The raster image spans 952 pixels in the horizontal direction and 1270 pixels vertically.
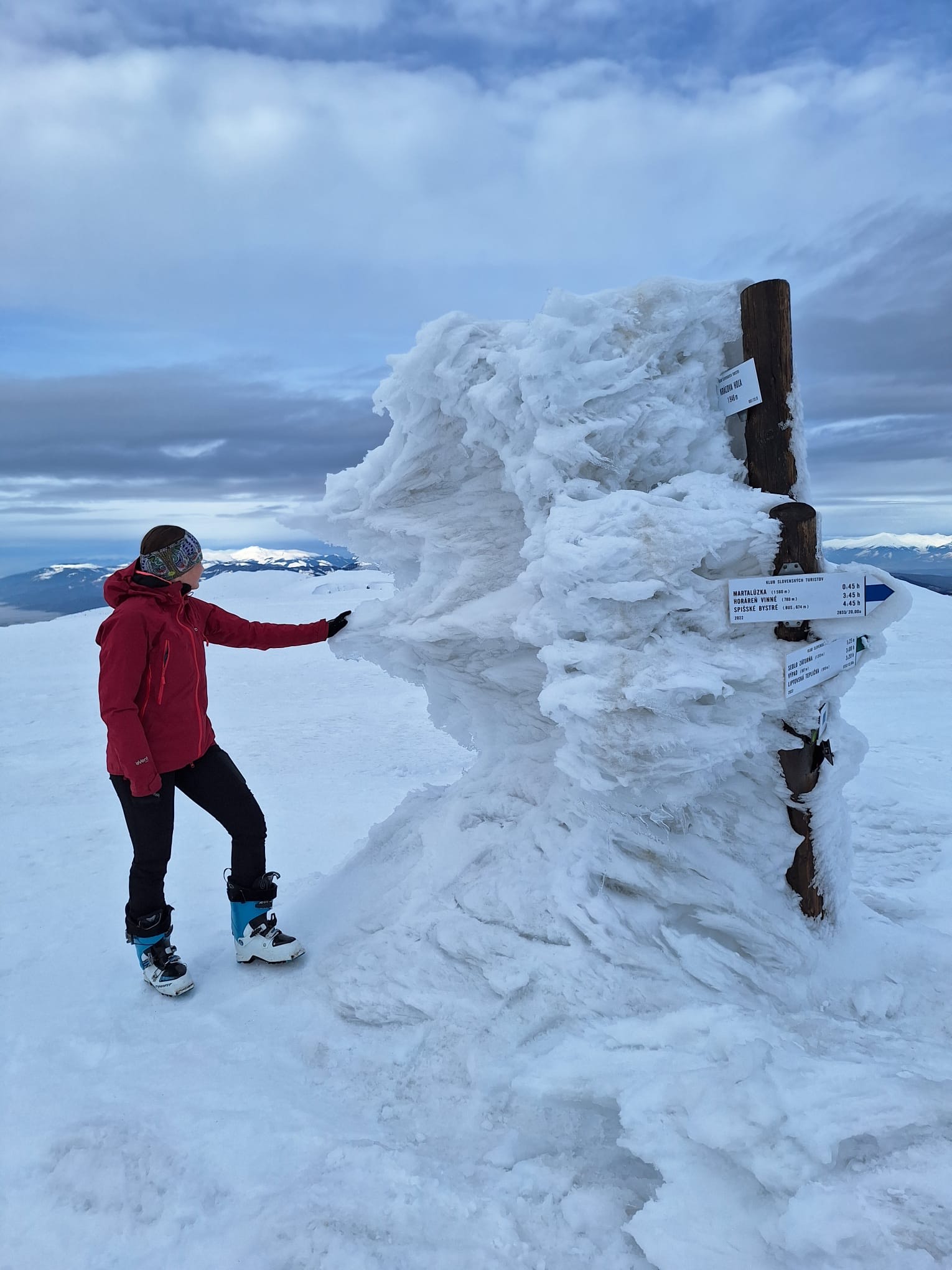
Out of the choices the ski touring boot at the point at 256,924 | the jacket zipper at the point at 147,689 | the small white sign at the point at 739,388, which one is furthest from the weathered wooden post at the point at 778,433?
the jacket zipper at the point at 147,689

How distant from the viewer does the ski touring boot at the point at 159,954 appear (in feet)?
11.9

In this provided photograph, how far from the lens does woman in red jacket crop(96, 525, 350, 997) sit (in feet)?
10.9

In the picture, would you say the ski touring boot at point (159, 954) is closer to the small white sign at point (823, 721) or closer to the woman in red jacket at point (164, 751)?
the woman in red jacket at point (164, 751)

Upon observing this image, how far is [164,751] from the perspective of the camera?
11.6ft

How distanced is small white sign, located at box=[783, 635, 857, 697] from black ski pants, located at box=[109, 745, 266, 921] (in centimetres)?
261

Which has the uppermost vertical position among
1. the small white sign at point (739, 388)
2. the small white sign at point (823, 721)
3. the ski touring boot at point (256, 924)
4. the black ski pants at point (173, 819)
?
the small white sign at point (739, 388)

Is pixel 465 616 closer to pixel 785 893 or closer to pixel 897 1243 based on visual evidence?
pixel 785 893

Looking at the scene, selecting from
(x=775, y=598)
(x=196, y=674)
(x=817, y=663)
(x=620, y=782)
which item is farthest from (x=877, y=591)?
(x=196, y=674)

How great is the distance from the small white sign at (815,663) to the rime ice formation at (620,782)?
0.22 feet

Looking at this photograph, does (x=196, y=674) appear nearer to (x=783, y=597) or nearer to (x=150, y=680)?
(x=150, y=680)

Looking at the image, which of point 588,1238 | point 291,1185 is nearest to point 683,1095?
point 588,1238

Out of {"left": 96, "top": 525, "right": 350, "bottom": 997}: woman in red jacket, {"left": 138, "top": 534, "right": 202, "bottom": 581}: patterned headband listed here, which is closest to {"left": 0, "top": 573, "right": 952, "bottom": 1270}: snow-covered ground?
{"left": 96, "top": 525, "right": 350, "bottom": 997}: woman in red jacket

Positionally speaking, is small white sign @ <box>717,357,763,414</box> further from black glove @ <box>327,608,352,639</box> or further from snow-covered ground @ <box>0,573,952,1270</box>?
snow-covered ground @ <box>0,573,952,1270</box>

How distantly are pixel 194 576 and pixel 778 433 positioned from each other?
2821 mm
